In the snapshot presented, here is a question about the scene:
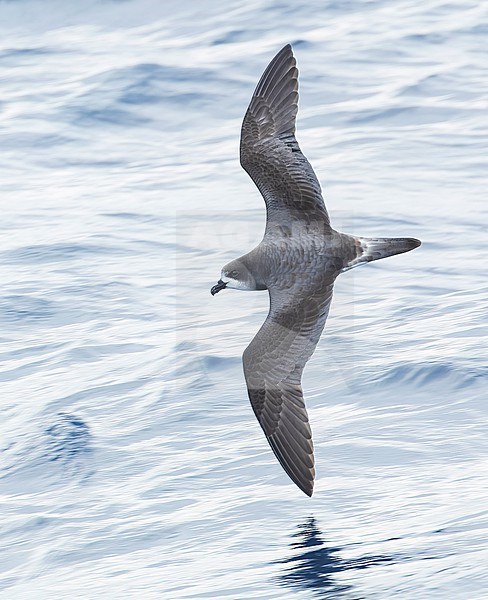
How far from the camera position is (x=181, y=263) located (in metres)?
13.0

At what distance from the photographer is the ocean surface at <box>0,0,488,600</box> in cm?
826

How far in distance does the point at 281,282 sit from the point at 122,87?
10.1 metres

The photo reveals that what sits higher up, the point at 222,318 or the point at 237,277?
the point at 237,277

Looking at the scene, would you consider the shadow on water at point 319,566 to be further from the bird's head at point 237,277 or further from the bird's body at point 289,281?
the bird's head at point 237,277

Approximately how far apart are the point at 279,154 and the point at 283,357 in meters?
1.46

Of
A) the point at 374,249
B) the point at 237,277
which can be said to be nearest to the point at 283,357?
the point at 237,277

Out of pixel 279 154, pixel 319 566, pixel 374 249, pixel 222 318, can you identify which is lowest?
pixel 319 566

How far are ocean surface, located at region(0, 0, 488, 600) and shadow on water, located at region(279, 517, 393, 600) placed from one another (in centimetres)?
2

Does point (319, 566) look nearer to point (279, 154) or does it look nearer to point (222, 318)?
point (279, 154)

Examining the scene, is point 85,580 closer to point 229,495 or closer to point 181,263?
point 229,495

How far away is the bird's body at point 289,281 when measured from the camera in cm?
880

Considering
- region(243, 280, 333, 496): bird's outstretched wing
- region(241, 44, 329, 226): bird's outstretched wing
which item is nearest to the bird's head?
region(243, 280, 333, 496): bird's outstretched wing

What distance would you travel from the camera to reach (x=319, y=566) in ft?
25.7

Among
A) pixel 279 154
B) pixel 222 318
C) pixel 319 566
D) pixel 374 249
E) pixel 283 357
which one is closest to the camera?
pixel 319 566
